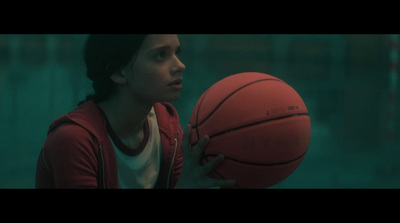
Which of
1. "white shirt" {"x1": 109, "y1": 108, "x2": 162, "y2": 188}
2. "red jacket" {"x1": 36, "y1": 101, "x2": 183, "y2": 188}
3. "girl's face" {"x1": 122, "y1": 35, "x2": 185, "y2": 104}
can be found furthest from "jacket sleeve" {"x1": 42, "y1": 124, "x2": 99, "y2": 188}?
"girl's face" {"x1": 122, "y1": 35, "x2": 185, "y2": 104}

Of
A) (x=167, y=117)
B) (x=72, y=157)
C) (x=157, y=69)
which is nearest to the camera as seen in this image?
(x=72, y=157)

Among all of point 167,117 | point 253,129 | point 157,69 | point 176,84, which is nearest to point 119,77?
point 157,69

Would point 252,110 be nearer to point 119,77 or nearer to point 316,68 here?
point 119,77

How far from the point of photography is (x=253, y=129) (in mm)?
1895

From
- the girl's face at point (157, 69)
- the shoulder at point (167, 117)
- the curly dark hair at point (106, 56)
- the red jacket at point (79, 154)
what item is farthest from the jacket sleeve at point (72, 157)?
the shoulder at point (167, 117)

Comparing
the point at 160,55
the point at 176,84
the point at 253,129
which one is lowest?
the point at 253,129

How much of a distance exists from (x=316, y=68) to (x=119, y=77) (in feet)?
5.69

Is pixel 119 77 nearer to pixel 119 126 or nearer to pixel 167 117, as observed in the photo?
pixel 119 126

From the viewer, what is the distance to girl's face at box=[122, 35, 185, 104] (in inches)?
85.4

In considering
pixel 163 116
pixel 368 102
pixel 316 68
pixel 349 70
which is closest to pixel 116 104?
pixel 163 116

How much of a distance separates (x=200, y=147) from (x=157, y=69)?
55 cm

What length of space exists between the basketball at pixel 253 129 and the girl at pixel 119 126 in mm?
86

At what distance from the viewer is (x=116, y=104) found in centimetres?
227

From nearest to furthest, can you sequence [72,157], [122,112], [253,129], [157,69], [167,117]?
[253,129] → [72,157] → [157,69] → [122,112] → [167,117]
